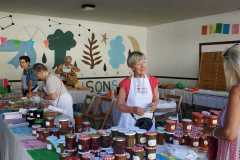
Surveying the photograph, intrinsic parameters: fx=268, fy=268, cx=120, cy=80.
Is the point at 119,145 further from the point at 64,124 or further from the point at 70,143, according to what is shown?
the point at 64,124

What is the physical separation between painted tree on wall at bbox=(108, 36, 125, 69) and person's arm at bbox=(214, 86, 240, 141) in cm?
588

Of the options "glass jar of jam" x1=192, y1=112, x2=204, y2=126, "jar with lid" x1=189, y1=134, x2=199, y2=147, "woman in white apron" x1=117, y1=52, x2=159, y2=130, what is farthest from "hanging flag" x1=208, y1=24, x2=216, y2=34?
"jar with lid" x1=189, y1=134, x2=199, y2=147

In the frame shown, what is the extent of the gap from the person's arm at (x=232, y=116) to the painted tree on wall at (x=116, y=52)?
5.88m

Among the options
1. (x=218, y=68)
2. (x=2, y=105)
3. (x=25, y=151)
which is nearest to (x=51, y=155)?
(x=25, y=151)

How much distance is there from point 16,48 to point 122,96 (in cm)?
432

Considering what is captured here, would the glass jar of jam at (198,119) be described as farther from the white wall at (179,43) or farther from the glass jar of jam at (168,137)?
the white wall at (179,43)

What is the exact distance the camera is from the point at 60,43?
20.2ft

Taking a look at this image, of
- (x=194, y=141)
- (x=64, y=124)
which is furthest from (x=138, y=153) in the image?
(x=64, y=124)

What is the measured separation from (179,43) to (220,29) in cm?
118

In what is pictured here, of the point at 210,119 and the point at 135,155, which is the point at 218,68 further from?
the point at 135,155

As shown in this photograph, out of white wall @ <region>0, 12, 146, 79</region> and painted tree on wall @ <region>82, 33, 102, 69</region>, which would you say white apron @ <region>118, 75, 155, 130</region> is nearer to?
white wall @ <region>0, 12, 146, 79</region>

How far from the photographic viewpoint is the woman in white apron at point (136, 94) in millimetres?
2002

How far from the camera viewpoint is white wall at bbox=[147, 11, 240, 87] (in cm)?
559

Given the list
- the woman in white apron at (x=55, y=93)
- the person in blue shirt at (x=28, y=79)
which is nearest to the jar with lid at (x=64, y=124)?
the woman in white apron at (x=55, y=93)
